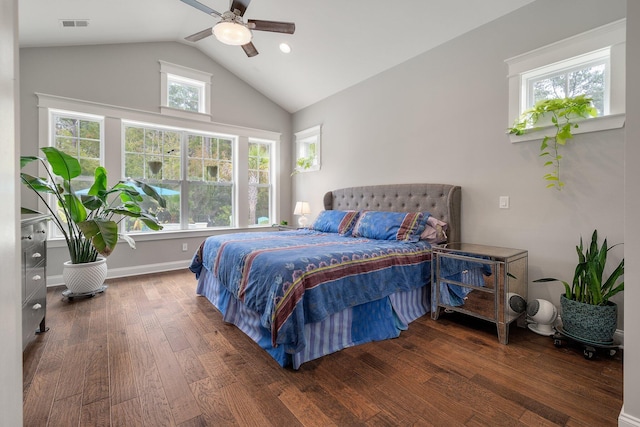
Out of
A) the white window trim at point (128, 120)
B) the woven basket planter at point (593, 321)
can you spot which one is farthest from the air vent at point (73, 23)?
the woven basket planter at point (593, 321)

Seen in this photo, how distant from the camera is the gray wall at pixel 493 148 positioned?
2.26 m

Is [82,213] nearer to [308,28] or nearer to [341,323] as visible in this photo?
[341,323]

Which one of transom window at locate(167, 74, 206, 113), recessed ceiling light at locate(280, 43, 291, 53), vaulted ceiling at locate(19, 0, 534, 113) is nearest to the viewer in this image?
vaulted ceiling at locate(19, 0, 534, 113)

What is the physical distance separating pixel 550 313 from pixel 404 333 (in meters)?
1.17

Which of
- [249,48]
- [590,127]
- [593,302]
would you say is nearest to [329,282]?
[593,302]

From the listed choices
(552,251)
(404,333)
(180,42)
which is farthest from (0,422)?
(180,42)

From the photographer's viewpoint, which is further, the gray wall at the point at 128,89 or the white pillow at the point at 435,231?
the gray wall at the point at 128,89

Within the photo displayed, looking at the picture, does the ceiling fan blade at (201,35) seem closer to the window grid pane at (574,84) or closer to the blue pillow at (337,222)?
the blue pillow at (337,222)

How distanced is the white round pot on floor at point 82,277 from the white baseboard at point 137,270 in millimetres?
690

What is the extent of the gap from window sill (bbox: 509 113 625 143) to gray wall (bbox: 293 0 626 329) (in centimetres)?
7

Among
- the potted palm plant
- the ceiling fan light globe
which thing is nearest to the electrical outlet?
the ceiling fan light globe

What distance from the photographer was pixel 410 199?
11.4 ft

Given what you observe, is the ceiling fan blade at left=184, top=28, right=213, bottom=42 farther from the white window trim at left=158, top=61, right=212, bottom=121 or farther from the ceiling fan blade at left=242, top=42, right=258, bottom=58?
the white window trim at left=158, top=61, right=212, bottom=121

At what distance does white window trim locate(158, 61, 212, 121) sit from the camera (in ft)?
14.1
